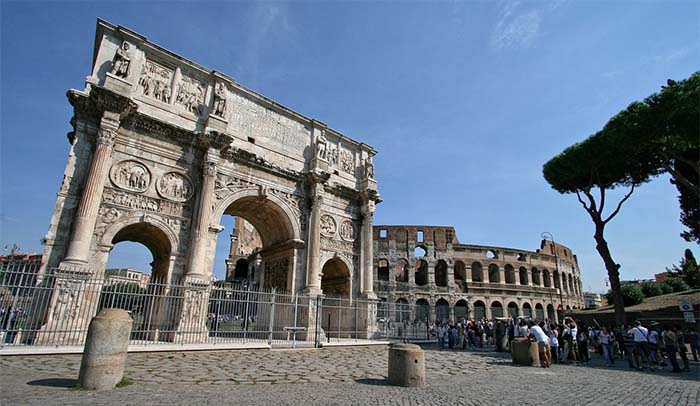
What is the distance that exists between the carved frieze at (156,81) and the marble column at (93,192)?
2147mm

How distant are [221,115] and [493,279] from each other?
31580mm

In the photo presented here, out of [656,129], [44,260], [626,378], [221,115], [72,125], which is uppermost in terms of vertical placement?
[656,129]

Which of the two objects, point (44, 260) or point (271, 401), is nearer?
point (271, 401)

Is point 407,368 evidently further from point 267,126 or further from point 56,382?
point 267,126

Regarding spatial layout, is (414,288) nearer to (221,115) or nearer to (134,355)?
(221,115)

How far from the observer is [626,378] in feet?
25.6

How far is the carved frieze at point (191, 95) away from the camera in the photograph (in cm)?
1349

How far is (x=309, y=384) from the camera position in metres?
5.59

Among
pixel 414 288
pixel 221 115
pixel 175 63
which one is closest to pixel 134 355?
→ pixel 221 115

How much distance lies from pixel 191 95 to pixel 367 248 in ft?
33.8

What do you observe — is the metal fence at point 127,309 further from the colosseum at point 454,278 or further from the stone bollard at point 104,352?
the colosseum at point 454,278

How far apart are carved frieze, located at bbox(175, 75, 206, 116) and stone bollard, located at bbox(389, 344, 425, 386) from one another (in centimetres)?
1198

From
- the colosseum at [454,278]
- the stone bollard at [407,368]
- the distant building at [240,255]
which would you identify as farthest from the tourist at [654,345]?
the distant building at [240,255]

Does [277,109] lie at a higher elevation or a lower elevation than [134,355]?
higher
